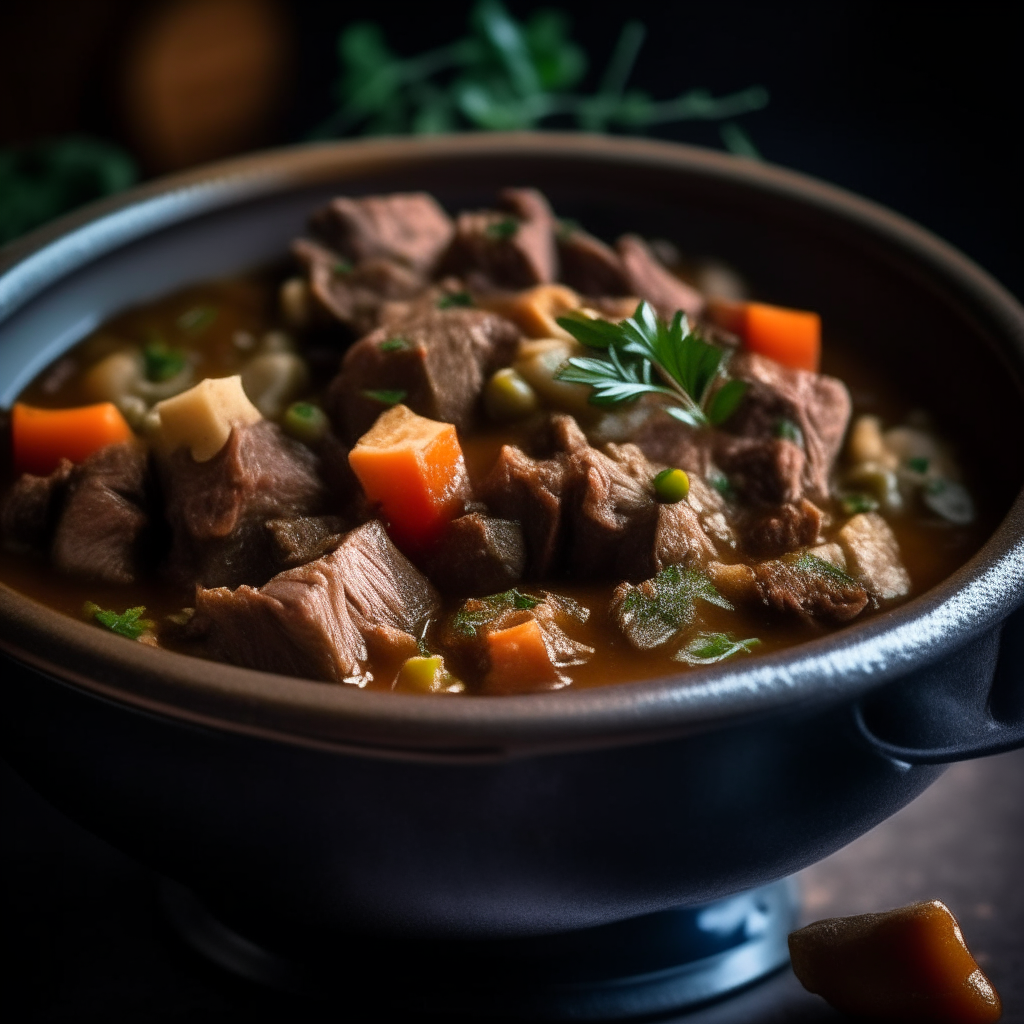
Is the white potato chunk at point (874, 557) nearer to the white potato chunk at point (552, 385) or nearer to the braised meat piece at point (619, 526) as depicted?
the braised meat piece at point (619, 526)

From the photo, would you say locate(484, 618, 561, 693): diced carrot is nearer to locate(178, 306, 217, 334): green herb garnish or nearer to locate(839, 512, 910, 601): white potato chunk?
locate(839, 512, 910, 601): white potato chunk

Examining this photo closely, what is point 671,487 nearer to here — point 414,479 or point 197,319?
point 414,479

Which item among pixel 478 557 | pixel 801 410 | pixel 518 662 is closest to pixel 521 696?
pixel 518 662

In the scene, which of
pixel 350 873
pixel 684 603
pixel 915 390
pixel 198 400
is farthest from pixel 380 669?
pixel 915 390

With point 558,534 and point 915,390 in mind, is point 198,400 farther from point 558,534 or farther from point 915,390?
Result: point 915,390

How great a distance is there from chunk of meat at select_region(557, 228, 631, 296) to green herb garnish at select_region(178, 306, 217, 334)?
2.75 feet

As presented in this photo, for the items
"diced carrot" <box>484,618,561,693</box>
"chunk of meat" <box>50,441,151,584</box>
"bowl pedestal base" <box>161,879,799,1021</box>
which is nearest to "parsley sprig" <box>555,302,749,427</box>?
"diced carrot" <box>484,618,561,693</box>

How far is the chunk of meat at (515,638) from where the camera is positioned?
2.35 meters

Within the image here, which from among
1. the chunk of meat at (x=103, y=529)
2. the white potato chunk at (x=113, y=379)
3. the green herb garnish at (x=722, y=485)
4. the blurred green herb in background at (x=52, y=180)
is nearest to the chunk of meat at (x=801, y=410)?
the green herb garnish at (x=722, y=485)

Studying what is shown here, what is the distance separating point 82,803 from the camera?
240 centimetres

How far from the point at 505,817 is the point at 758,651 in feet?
1.88

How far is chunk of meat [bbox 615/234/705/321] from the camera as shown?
332 centimetres

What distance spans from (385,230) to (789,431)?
45.9 inches

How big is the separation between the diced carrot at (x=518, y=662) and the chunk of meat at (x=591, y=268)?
1.23m
